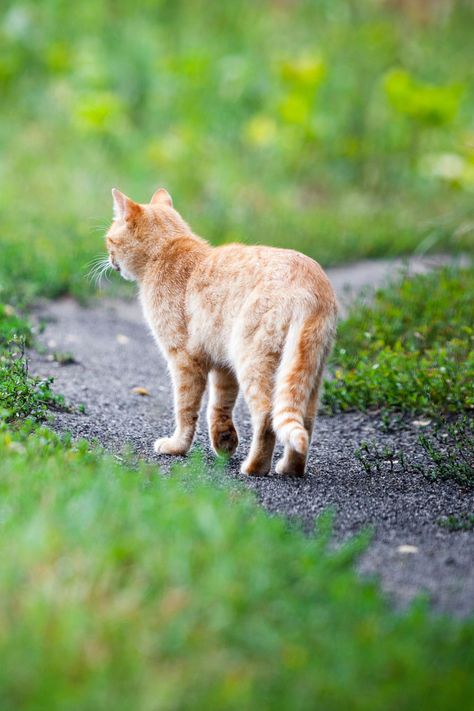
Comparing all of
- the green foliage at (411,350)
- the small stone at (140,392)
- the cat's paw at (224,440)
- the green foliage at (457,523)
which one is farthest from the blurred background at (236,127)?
the green foliage at (457,523)

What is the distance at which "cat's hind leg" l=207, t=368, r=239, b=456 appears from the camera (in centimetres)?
457

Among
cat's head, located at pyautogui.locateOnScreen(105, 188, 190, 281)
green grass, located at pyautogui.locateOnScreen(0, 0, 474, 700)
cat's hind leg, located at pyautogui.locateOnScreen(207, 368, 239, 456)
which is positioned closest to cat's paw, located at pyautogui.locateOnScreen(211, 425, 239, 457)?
cat's hind leg, located at pyautogui.locateOnScreen(207, 368, 239, 456)

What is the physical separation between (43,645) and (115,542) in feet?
1.59

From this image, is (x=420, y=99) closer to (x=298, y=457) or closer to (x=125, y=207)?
(x=125, y=207)

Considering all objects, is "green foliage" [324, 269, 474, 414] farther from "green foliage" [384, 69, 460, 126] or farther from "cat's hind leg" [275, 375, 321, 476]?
"green foliage" [384, 69, 460, 126]

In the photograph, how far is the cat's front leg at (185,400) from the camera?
14.6 ft

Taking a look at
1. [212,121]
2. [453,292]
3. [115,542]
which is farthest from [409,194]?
[115,542]

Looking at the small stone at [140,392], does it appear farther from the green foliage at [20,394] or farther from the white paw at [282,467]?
the white paw at [282,467]

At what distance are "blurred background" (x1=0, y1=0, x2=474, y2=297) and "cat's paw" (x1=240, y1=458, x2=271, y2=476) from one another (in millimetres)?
4687

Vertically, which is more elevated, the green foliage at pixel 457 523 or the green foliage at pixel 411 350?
the green foliage at pixel 411 350

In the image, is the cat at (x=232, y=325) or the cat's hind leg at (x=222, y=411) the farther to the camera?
the cat's hind leg at (x=222, y=411)

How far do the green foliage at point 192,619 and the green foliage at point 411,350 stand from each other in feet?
7.40

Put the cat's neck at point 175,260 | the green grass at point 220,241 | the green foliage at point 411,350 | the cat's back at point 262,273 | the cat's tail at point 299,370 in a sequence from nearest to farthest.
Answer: the green grass at point 220,241 → the cat's tail at point 299,370 → the cat's back at point 262,273 → the cat's neck at point 175,260 → the green foliage at point 411,350

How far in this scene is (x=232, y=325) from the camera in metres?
4.25
